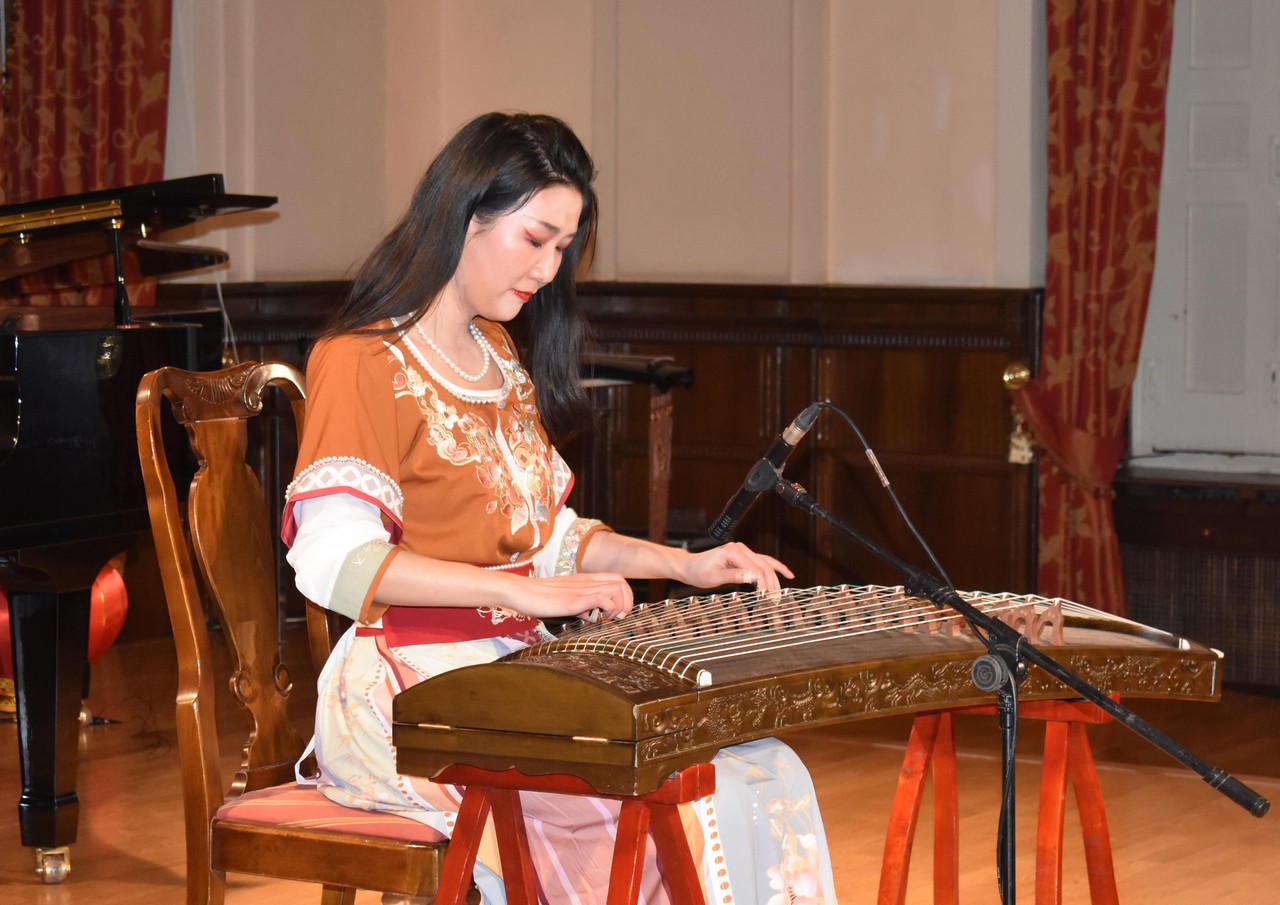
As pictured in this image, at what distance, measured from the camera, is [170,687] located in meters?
4.87

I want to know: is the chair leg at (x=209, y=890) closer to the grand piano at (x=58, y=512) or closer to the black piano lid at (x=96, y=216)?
the grand piano at (x=58, y=512)

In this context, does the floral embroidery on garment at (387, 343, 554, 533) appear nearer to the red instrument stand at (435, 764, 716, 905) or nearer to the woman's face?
the woman's face

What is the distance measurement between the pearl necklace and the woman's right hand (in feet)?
1.22

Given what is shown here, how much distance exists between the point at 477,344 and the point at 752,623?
0.58 metres

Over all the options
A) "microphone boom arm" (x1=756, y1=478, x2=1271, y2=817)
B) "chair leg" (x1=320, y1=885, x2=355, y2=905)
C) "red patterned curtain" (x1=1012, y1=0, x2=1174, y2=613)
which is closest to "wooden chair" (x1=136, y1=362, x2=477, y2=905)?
"chair leg" (x1=320, y1=885, x2=355, y2=905)

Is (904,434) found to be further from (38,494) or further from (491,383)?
(491,383)

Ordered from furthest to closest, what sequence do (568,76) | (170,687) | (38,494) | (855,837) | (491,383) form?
(568,76) < (170,687) < (855,837) < (38,494) < (491,383)

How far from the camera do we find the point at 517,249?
7.07 ft

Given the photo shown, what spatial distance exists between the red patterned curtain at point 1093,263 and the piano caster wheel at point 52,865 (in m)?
2.92

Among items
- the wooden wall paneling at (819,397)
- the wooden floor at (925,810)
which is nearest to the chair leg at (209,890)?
the wooden floor at (925,810)

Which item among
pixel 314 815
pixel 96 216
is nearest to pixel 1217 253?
pixel 96 216

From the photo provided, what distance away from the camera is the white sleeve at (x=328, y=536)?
2.00 metres

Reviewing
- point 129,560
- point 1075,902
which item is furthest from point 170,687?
point 1075,902

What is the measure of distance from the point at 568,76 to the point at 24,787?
11.0ft
